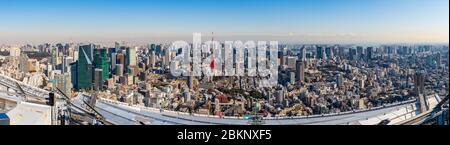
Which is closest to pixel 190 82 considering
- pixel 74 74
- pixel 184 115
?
pixel 184 115

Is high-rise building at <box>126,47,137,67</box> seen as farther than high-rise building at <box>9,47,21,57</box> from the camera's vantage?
Yes

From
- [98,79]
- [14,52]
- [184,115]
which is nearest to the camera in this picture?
[184,115]

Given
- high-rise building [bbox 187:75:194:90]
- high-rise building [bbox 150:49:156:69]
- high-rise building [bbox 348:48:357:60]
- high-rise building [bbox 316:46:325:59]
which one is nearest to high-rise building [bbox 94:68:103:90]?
high-rise building [bbox 150:49:156:69]

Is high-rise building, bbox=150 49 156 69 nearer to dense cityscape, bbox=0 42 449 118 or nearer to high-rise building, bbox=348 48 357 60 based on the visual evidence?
dense cityscape, bbox=0 42 449 118

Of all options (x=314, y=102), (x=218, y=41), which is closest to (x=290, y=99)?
(x=314, y=102)

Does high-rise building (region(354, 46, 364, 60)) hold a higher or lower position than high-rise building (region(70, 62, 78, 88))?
higher

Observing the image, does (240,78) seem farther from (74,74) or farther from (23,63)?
(23,63)

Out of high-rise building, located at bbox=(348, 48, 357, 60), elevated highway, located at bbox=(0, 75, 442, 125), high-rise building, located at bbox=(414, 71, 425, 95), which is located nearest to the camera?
elevated highway, located at bbox=(0, 75, 442, 125)

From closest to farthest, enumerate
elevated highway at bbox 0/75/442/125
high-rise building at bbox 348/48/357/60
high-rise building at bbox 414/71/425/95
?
elevated highway at bbox 0/75/442/125, high-rise building at bbox 414/71/425/95, high-rise building at bbox 348/48/357/60

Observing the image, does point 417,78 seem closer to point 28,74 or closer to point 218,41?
point 218,41
